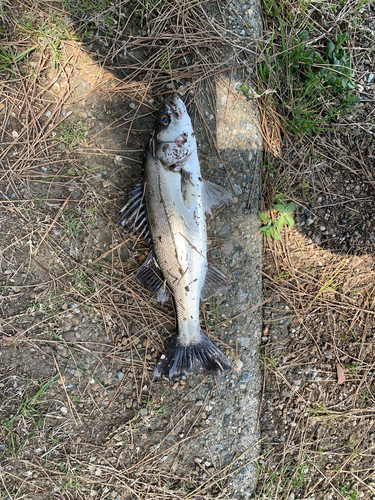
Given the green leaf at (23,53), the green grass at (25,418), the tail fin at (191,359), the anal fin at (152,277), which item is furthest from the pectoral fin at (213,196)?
the green grass at (25,418)

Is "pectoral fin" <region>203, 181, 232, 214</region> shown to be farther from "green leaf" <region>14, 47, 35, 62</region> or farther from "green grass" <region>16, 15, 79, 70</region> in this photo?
"green leaf" <region>14, 47, 35, 62</region>

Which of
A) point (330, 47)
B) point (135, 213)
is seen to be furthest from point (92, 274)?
point (330, 47)

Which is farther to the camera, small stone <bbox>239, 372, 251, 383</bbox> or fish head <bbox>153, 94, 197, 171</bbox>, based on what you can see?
small stone <bbox>239, 372, 251, 383</bbox>

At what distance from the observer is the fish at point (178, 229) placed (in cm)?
271

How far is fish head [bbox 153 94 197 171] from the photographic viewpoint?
8.86ft

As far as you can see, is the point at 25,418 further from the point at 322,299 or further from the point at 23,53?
the point at 23,53

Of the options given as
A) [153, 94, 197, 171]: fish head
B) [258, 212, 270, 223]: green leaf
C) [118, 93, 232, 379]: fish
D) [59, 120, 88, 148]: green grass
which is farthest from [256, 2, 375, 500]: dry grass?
[59, 120, 88, 148]: green grass

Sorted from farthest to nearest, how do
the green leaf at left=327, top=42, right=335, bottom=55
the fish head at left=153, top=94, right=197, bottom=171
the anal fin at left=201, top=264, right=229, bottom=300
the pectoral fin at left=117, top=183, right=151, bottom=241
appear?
the green leaf at left=327, top=42, right=335, bottom=55, the anal fin at left=201, top=264, right=229, bottom=300, the pectoral fin at left=117, top=183, right=151, bottom=241, the fish head at left=153, top=94, right=197, bottom=171

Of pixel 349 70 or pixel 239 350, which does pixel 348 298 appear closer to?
pixel 239 350

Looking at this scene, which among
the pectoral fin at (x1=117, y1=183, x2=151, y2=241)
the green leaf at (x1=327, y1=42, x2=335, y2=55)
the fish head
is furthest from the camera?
the green leaf at (x1=327, y1=42, x2=335, y2=55)

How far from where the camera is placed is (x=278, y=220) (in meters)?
3.05

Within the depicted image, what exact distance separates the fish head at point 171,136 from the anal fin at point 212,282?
101 cm

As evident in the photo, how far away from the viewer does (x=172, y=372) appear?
288 centimetres

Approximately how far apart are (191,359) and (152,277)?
85 centimetres
